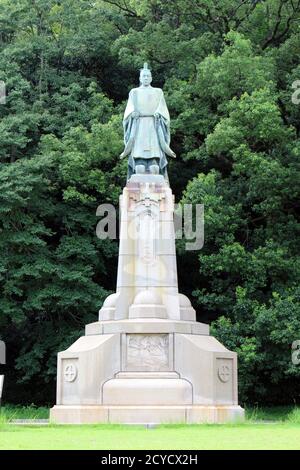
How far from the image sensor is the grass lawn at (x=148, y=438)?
12.6m

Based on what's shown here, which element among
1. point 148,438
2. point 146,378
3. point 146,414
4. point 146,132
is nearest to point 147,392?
point 146,378

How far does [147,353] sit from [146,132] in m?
5.48

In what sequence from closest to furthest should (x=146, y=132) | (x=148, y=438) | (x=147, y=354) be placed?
1. (x=148, y=438)
2. (x=147, y=354)
3. (x=146, y=132)

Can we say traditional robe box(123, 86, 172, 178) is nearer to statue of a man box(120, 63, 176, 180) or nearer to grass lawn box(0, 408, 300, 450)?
statue of a man box(120, 63, 176, 180)

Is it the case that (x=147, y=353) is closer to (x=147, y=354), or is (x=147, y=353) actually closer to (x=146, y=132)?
(x=147, y=354)

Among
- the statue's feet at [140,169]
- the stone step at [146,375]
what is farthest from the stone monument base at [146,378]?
the statue's feet at [140,169]

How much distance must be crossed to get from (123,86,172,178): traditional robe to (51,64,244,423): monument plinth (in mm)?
602

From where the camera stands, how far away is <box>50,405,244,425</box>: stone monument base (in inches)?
756

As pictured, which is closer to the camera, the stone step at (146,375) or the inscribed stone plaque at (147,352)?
the stone step at (146,375)

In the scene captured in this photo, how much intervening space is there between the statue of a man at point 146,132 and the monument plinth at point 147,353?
46cm

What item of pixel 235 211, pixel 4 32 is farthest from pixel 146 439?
pixel 4 32

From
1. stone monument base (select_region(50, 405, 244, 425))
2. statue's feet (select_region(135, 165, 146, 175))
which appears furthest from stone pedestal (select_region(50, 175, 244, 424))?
statue's feet (select_region(135, 165, 146, 175))

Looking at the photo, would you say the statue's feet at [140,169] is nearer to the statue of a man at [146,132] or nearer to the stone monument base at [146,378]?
the statue of a man at [146,132]

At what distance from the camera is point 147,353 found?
20.3 m
